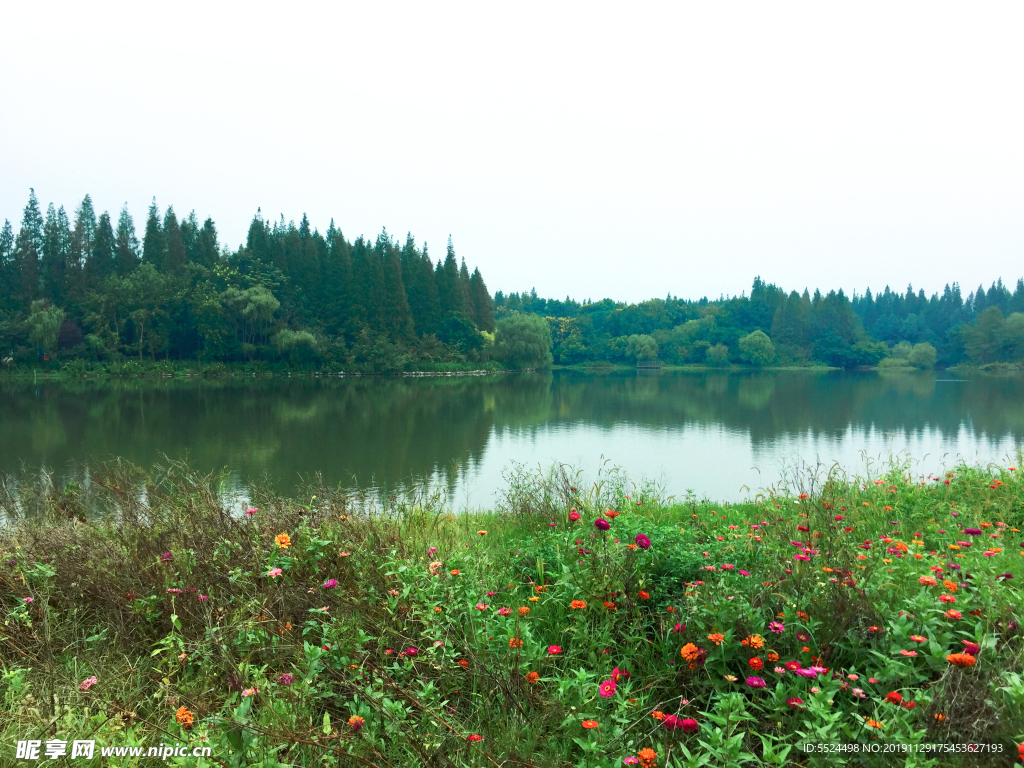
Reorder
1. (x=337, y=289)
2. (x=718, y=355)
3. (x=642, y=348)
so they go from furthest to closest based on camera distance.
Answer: (x=642, y=348)
(x=718, y=355)
(x=337, y=289)

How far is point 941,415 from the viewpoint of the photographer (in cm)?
2339

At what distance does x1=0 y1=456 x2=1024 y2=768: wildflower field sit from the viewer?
218cm

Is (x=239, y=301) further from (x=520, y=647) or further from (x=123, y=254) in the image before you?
(x=520, y=647)

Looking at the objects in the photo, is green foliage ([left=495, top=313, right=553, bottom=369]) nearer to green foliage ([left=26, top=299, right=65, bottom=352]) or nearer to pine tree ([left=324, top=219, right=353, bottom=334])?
pine tree ([left=324, top=219, right=353, bottom=334])

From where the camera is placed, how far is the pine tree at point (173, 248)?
50.3m

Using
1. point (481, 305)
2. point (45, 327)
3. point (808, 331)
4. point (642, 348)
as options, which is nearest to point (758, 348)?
point (808, 331)

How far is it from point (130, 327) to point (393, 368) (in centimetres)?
1920

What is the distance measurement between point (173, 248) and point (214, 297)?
7097 mm

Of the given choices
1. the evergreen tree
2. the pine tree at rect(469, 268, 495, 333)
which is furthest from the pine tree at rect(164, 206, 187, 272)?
the pine tree at rect(469, 268, 495, 333)

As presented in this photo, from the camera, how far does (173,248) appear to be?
1984 inches

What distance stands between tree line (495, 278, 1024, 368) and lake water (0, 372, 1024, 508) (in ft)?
167

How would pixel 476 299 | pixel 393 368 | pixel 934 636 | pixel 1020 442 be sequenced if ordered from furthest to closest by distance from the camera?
1. pixel 476 299
2. pixel 393 368
3. pixel 1020 442
4. pixel 934 636

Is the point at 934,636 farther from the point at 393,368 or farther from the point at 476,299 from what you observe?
the point at 476,299

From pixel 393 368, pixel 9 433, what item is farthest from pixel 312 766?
pixel 393 368
